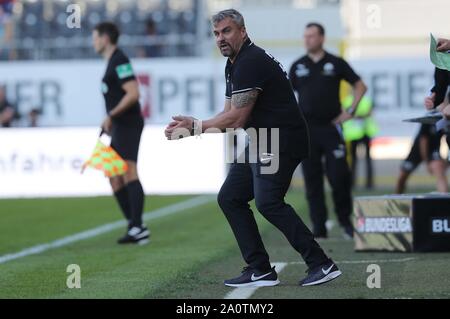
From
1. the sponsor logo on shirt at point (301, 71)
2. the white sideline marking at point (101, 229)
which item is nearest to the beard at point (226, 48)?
the white sideline marking at point (101, 229)

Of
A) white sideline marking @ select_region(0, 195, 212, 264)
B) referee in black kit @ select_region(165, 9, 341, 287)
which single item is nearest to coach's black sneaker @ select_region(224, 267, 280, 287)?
referee in black kit @ select_region(165, 9, 341, 287)

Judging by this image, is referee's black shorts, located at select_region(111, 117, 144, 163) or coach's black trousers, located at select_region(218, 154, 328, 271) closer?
coach's black trousers, located at select_region(218, 154, 328, 271)

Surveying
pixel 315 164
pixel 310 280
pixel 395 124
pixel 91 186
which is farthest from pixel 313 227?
pixel 395 124

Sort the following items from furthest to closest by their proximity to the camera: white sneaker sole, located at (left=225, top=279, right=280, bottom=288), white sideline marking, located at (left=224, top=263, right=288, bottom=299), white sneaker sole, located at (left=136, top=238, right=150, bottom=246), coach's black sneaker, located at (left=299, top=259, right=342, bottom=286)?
white sneaker sole, located at (left=136, top=238, right=150, bottom=246) < white sneaker sole, located at (left=225, top=279, right=280, bottom=288) < coach's black sneaker, located at (left=299, top=259, right=342, bottom=286) < white sideline marking, located at (left=224, top=263, right=288, bottom=299)

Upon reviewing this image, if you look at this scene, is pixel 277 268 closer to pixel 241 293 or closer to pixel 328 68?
pixel 241 293

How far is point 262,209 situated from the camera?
23.9ft

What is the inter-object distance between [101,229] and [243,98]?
573 centimetres

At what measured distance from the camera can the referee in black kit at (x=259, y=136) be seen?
7070mm

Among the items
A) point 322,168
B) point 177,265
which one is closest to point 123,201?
point 322,168

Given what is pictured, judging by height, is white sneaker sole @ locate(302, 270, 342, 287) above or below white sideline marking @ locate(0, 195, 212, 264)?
above

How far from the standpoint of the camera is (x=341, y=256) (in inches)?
364

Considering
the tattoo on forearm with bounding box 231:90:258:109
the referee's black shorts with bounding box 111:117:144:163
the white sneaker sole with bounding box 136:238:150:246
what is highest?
the tattoo on forearm with bounding box 231:90:258:109

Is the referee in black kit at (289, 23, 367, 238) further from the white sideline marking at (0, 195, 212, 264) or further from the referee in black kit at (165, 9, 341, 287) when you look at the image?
the referee in black kit at (165, 9, 341, 287)

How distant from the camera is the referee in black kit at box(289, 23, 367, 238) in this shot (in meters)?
11.0
